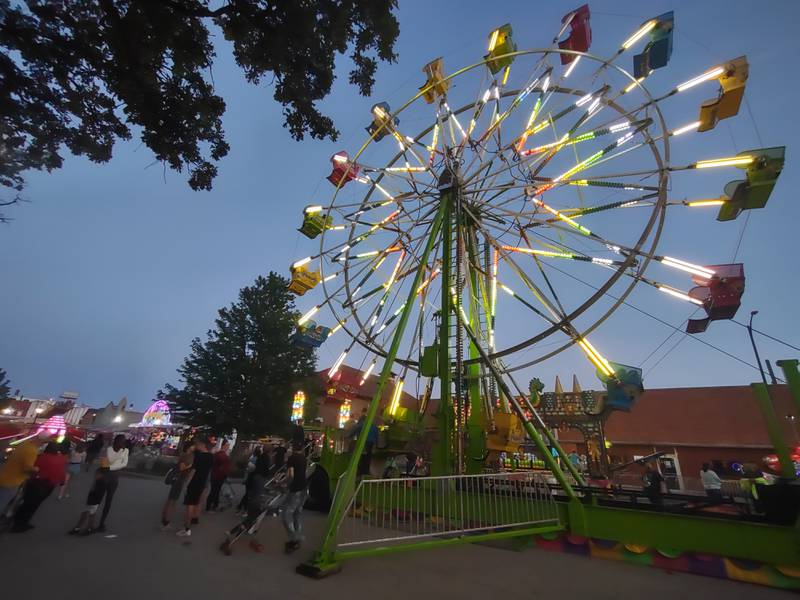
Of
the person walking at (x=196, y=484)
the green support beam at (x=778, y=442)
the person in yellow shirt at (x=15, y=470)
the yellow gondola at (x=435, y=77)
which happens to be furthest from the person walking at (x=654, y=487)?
the yellow gondola at (x=435, y=77)

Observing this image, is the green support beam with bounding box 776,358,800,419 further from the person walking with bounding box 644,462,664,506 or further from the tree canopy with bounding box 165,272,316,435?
the tree canopy with bounding box 165,272,316,435

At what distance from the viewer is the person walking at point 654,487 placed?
6038 mm

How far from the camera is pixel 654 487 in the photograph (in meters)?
8.85

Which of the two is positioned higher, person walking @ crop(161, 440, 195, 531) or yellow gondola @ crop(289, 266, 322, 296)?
yellow gondola @ crop(289, 266, 322, 296)

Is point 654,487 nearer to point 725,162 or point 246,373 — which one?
point 725,162

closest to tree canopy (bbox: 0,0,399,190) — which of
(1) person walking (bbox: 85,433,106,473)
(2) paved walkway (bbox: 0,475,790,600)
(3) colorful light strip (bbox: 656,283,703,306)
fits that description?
(2) paved walkway (bbox: 0,475,790,600)

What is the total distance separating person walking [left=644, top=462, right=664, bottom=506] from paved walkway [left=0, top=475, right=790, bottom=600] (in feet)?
3.60

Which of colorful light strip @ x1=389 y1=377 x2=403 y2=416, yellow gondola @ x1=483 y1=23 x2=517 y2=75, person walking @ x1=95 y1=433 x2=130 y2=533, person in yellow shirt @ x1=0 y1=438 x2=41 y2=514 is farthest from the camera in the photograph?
yellow gondola @ x1=483 y1=23 x2=517 y2=75

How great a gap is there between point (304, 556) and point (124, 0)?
7851mm

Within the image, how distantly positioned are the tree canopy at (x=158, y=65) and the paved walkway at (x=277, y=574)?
550cm

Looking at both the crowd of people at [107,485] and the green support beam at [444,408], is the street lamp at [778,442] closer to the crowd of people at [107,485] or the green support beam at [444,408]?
the green support beam at [444,408]

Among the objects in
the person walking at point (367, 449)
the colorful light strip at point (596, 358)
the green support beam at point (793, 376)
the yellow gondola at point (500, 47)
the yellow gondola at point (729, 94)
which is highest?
the yellow gondola at point (500, 47)

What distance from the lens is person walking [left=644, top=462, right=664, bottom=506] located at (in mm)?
6038

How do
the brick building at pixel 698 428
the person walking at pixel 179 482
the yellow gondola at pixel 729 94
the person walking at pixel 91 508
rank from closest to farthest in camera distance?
the person walking at pixel 91 508
the person walking at pixel 179 482
the yellow gondola at pixel 729 94
the brick building at pixel 698 428
